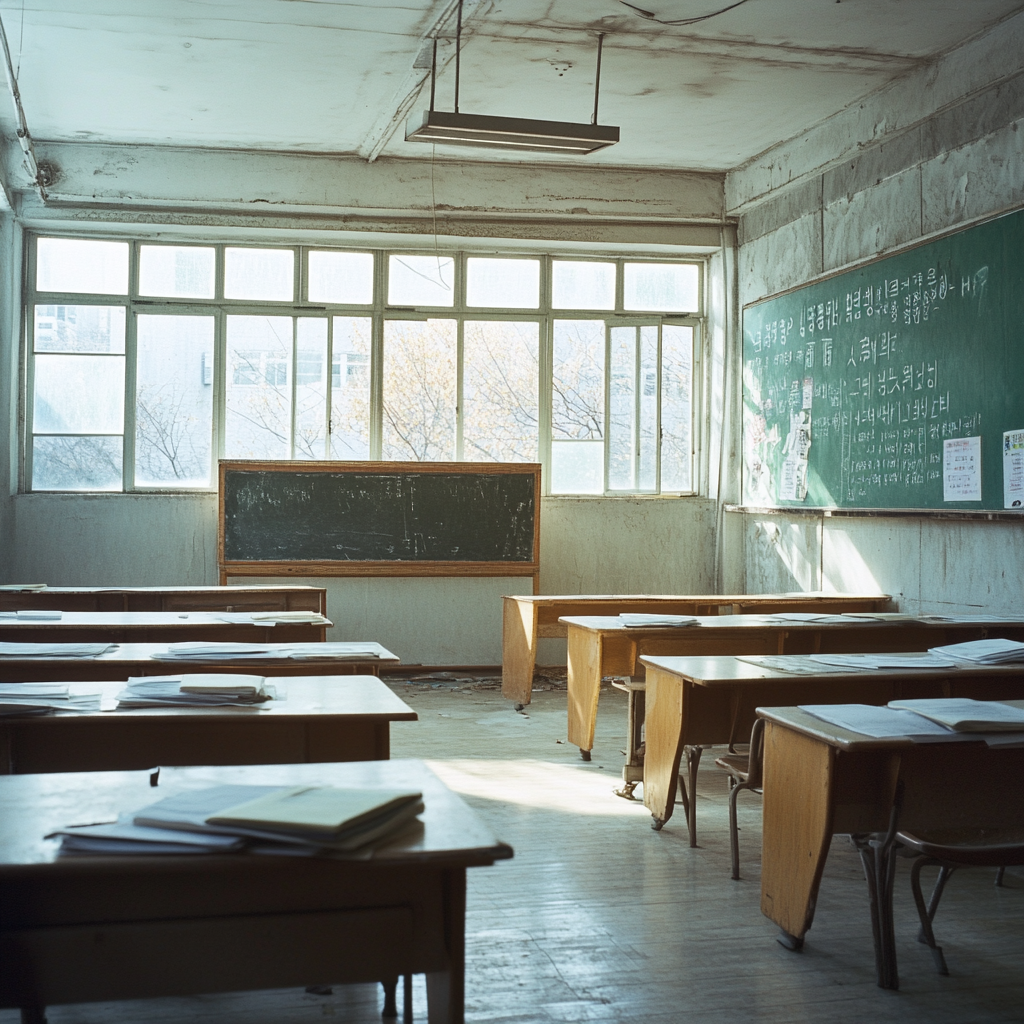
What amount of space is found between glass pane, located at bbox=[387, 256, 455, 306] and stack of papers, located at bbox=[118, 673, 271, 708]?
18.8 feet

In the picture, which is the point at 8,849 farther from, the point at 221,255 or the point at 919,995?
the point at 221,255

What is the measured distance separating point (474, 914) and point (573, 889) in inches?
14.7

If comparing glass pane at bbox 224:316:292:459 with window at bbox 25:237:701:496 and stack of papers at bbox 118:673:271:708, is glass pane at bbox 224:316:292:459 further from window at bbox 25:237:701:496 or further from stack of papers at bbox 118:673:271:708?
stack of papers at bbox 118:673:271:708

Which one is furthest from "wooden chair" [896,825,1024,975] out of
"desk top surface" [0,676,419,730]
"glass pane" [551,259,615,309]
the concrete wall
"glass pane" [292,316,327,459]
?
"glass pane" [551,259,615,309]

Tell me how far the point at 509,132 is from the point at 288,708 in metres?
3.13

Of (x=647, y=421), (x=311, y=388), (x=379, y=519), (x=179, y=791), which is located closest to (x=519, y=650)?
(x=379, y=519)

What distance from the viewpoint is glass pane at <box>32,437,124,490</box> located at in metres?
7.61

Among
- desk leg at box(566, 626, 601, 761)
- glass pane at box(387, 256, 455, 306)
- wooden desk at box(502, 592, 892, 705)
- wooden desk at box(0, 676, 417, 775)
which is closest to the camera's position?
wooden desk at box(0, 676, 417, 775)

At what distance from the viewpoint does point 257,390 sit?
25.9 ft

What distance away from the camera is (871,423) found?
20.7 ft

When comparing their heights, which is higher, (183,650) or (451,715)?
(183,650)

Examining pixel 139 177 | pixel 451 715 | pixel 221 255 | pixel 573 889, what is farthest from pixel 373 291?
pixel 573 889

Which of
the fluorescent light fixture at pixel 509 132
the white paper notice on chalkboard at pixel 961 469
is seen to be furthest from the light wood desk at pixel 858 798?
the fluorescent light fixture at pixel 509 132

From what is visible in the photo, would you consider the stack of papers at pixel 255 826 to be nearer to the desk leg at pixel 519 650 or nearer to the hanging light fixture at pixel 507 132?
the hanging light fixture at pixel 507 132
